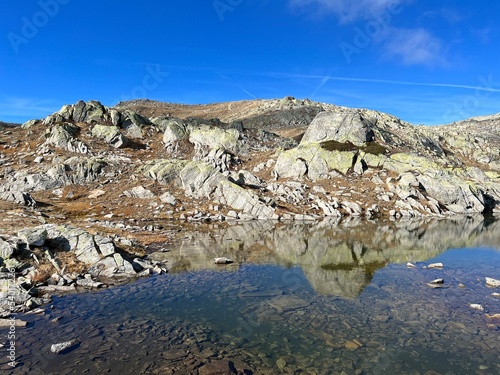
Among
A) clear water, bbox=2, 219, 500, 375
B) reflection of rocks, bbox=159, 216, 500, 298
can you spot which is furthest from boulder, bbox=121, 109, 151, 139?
clear water, bbox=2, 219, 500, 375

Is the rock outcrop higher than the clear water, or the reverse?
the rock outcrop

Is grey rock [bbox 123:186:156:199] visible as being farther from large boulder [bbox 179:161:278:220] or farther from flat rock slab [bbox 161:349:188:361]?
flat rock slab [bbox 161:349:188:361]

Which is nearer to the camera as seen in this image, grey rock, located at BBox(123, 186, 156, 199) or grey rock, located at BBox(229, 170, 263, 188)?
grey rock, located at BBox(123, 186, 156, 199)

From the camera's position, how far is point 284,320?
14.5 meters

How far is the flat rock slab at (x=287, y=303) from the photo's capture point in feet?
52.2

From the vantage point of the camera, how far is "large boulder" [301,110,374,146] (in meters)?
70.7

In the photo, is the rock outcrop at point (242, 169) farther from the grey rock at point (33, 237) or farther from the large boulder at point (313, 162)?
the grey rock at point (33, 237)

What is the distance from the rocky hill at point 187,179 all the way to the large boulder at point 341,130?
9.7 inches

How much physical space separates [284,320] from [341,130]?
209ft

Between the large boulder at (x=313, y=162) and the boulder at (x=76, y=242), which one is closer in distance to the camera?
the boulder at (x=76, y=242)

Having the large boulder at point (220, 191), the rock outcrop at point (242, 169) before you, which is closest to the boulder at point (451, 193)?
the rock outcrop at point (242, 169)

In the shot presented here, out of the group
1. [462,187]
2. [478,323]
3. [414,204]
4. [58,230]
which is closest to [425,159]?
[462,187]

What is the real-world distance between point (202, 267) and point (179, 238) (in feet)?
35.2

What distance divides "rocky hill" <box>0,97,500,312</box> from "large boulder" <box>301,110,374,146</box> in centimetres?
25
